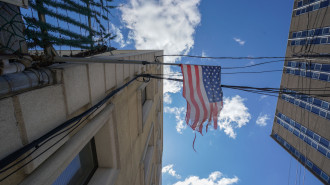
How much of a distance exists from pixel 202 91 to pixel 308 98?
2196 cm

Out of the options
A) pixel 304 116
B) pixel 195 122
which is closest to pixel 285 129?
pixel 304 116

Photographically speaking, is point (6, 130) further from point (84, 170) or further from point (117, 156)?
point (117, 156)

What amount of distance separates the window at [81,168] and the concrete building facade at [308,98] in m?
18.4

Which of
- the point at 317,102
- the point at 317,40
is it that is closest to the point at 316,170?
the point at 317,102

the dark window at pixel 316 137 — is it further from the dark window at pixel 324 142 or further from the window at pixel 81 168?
the window at pixel 81 168

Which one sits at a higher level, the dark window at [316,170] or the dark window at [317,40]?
the dark window at [317,40]

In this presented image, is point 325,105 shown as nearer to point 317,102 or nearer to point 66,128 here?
point 317,102

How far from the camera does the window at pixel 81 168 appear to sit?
2553 mm

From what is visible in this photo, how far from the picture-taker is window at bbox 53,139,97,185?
Result: 2.55m

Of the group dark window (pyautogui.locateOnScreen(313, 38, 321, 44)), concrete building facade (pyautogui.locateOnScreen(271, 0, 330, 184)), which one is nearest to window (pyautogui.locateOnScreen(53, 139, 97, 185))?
concrete building facade (pyautogui.locateOnScreen(271, 0, 330, 184))

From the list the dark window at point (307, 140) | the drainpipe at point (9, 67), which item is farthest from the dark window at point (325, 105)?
the drainpipe at point (9, 67)

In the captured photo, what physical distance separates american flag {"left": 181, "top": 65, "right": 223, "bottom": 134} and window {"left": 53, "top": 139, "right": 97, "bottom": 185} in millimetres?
2733

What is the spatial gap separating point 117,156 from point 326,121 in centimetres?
2268

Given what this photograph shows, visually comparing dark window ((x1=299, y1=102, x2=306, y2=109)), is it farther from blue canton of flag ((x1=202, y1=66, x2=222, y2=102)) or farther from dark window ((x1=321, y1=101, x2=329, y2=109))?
blue canton of flag ((x1=202, y1=66, x2=222, y2=102))
